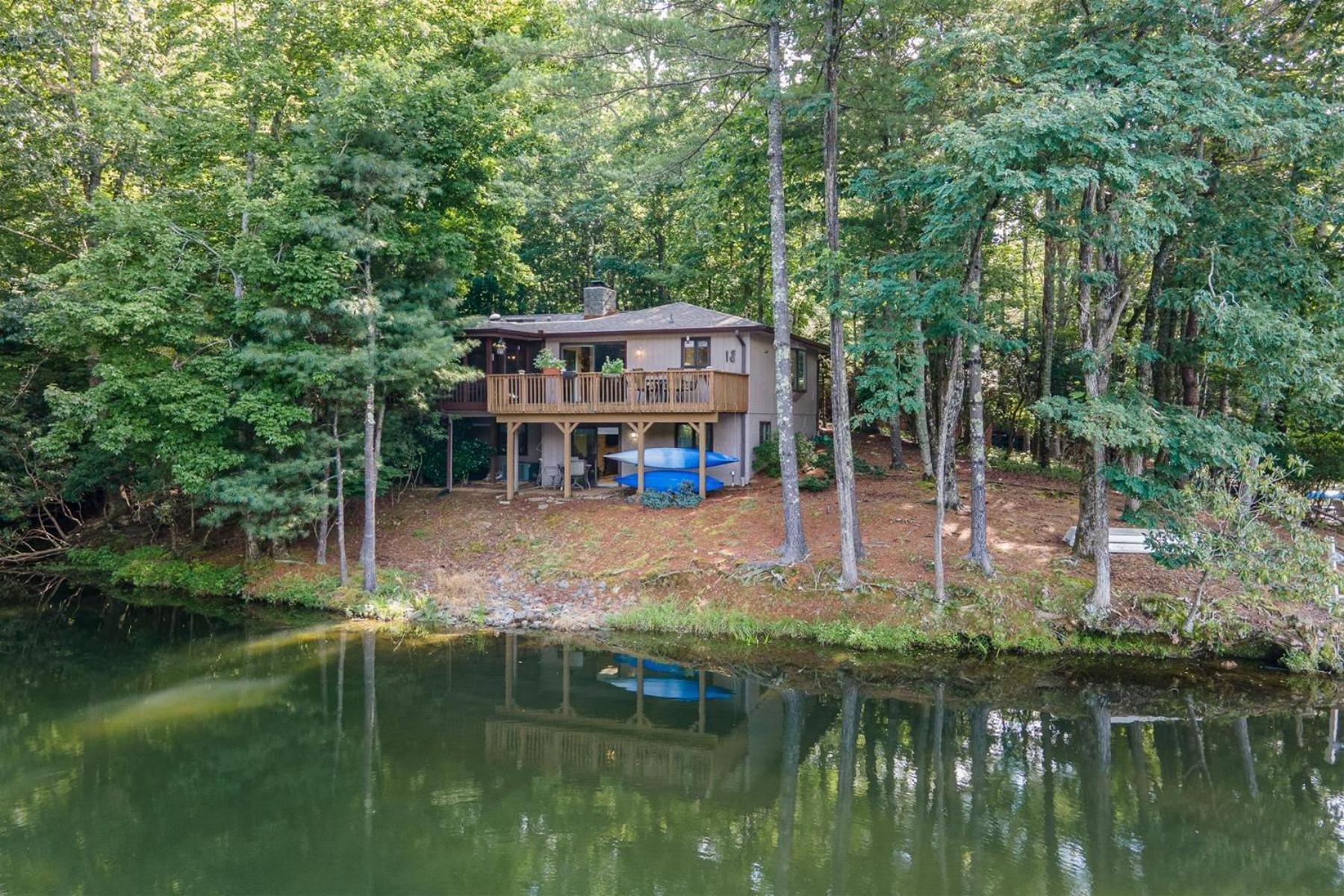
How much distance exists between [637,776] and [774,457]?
12.3 meters

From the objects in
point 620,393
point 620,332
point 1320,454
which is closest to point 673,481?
point 620,393

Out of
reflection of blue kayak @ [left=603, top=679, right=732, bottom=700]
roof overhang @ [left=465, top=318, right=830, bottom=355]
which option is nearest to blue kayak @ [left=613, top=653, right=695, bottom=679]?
reflection of blue kayak @ [left=603, top=679, right=732, bottom=700]

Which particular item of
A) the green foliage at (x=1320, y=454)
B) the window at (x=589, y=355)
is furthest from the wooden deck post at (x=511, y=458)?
the green foliage at (x=1320, y=454)

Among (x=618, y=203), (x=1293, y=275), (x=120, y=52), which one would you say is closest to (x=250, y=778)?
(x=1293, y=275)

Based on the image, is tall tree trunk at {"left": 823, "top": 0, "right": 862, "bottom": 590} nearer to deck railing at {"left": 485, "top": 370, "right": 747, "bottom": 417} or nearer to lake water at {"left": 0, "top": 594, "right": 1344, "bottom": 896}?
lake water at {"left": 0, "top": 594, "right": 1344, "bottom": 896}

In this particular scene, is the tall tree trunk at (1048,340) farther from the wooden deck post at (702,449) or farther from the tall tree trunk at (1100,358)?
the wooden deck post at (702,449)

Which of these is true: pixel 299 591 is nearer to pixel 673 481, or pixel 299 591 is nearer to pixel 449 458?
pixel 449 458

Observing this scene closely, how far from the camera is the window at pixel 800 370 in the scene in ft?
76.1

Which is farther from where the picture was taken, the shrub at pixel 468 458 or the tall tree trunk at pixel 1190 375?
the shrub at pixel 468 458

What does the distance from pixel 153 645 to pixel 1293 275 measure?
66.1 feet

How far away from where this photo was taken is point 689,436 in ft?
69.8

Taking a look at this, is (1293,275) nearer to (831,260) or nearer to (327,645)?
(831,260)

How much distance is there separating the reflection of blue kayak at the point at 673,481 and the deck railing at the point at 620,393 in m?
1.59

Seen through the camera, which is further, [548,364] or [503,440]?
[503,440]
